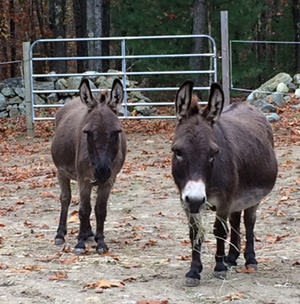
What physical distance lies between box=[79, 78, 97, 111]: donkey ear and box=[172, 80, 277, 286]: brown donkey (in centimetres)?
150

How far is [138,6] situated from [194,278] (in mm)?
18356

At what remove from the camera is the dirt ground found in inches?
197

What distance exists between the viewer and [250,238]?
19.6ft

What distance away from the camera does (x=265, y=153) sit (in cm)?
598

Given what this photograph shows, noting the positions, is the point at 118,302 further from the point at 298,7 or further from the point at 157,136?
the point at 298,7

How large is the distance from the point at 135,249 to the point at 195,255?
1546 millimetres

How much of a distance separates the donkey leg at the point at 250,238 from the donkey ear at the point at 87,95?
2.09 meters

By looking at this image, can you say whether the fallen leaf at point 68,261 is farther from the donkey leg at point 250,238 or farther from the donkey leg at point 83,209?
the donkey leg at point 250,238

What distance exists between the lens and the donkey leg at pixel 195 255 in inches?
205

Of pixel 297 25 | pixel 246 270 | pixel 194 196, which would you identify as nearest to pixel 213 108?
pixel 194 196

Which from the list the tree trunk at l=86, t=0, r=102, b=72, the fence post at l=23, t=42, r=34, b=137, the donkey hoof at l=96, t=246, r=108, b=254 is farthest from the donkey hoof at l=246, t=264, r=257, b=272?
the tree trunk at l=86, t=0, r=102, b=72

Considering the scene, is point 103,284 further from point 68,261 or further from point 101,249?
point 101,249

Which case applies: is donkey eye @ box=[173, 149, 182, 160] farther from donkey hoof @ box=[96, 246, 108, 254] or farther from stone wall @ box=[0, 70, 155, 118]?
stone wall @ box=[0, 70, 155, 118]

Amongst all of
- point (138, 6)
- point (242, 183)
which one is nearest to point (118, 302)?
point (242, 183)
